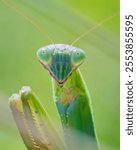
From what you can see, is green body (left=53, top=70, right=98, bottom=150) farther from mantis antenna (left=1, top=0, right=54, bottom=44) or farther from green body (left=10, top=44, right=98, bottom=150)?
mantis antenna (left=1, top=0, right=54, bottom=44)

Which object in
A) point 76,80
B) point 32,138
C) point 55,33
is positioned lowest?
point 32,138

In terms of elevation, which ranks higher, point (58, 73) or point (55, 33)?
point (55, 33)

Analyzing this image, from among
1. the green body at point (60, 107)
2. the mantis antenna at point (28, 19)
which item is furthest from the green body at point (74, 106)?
the mantis antenna at point (28, 19)

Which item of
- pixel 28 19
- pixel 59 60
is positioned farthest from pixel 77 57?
pixel 28 19

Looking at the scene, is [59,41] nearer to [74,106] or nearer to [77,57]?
[77,57]

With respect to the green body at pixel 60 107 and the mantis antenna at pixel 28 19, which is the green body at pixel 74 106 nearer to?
the green body at pixel 60 107

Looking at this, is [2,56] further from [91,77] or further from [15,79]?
A: [91,77]

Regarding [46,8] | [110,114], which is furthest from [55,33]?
[110,114]
